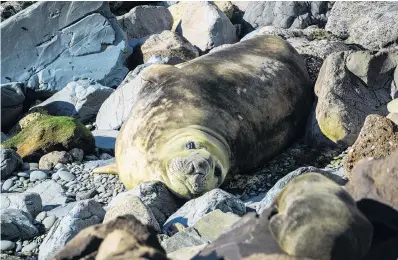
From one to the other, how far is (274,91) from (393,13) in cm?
276

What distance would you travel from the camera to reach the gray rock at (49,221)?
20.0ft

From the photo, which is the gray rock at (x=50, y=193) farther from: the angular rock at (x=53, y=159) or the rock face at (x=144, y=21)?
the rock face at (x=144, y=21)

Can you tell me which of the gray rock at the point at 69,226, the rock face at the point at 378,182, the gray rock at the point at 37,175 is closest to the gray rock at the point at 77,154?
the gray rock at the point at 37,175

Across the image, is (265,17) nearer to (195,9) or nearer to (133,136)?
(195,9)

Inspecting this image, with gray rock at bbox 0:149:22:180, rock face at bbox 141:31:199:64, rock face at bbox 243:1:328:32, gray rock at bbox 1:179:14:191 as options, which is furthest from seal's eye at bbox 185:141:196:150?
rock face at bbox 243:1:328:32

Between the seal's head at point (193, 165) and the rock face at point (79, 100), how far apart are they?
12.6 feet

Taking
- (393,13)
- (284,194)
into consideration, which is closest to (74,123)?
(393,13)

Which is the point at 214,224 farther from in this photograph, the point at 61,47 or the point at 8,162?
the point at 61,47

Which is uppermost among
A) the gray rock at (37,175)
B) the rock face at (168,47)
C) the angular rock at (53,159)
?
the gray rock at (37,175)

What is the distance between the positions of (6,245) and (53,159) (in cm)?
216

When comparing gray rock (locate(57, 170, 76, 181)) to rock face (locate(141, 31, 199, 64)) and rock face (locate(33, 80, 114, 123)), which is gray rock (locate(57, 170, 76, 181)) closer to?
rock face (locate(33, 80, 114, 123))

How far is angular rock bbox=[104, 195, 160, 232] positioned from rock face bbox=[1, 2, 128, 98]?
5.58 meters

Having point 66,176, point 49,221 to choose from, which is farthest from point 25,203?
point 66,176

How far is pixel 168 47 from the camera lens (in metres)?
10.9
